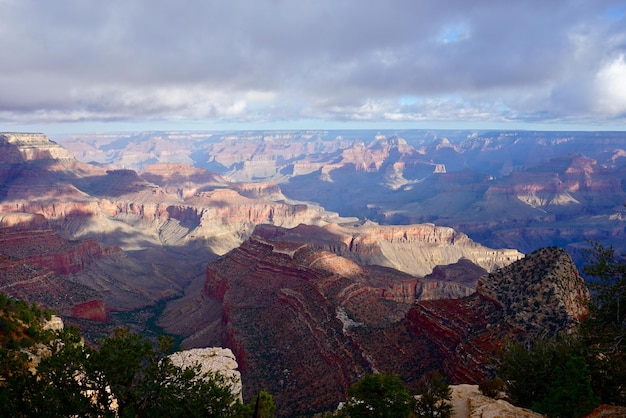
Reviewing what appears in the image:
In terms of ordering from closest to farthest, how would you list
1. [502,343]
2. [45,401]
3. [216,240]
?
1. [45,401]
2. [502,343]
3. [216,240]

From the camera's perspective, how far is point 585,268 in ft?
78.6

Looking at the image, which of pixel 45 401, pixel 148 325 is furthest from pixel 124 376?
pixel 148 325

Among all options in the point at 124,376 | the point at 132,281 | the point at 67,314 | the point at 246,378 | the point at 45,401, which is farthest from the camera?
the point at 132,281

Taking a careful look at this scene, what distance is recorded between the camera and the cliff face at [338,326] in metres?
39.0

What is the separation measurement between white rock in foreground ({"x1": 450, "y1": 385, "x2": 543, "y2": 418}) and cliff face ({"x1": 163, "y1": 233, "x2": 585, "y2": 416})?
13.3 ft

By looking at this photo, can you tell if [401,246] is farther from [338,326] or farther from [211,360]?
[211,360]

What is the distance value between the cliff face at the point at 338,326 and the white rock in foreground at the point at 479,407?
4.06m

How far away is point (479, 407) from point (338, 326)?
102ft

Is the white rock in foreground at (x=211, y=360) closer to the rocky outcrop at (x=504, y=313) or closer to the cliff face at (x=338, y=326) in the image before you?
the cliff face at (x=338, y=326)

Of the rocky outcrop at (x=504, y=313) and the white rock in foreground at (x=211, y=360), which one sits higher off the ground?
the rocky outcrop at (x=504, y=313)

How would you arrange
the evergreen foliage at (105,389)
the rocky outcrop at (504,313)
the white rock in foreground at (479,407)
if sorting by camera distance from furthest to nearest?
the rocky outcrop at (504,313)
the white rock in foreground at (479,407)
the evergreen foliage at (105,389)

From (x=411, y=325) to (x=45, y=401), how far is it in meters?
37.1

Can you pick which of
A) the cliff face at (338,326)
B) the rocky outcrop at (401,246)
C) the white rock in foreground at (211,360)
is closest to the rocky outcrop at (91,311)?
the cliff face at (338,326)

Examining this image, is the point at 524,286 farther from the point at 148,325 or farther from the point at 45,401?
the point at 148,325
